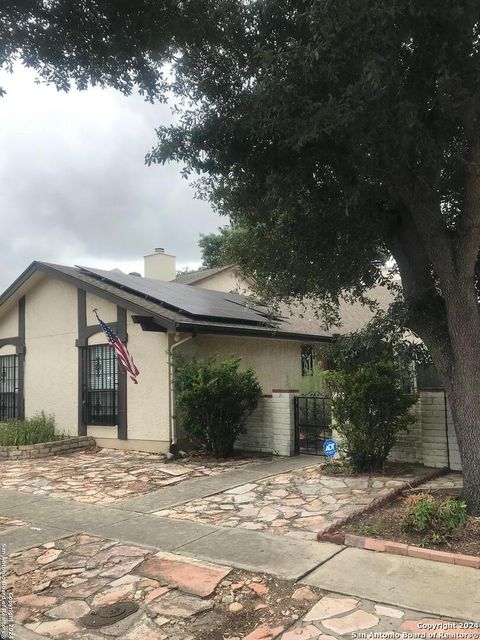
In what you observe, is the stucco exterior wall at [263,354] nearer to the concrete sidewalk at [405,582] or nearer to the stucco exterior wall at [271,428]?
the stucco exterior wall at [271,428]

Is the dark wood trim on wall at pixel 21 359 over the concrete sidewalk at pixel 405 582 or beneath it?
over

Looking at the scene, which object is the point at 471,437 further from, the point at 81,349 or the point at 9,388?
the point at 9,388

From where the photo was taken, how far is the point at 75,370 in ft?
43.1

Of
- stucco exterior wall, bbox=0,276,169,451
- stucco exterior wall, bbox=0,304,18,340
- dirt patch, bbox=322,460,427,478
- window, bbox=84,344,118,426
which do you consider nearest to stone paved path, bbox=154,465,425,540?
dirt patch, bbox=322,460,427,478

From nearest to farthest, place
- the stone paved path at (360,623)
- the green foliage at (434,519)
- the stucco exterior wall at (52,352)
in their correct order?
the stone paved path at (360,623) < the green foliage at (434,519) < the stucco exterior wall at (52,352)

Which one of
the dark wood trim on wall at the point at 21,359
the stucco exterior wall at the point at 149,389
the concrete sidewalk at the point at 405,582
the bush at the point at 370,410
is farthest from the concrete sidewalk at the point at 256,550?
the dark wood trim on wall at the point at 21,359

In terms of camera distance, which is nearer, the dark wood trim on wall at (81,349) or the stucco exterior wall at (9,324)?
the dark wood trim on wall at (81,349)

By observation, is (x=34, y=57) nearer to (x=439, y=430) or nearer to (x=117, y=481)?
(x=117, y=481)

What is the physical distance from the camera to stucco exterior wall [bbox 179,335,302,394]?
12055 millimetres

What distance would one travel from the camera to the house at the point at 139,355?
34.3 ft

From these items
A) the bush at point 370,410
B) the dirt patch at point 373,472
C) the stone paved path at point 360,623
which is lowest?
the stone paved path at point 360,623

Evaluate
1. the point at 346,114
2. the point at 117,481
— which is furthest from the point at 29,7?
the point at 117,481

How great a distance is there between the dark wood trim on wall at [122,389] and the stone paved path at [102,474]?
52 cm

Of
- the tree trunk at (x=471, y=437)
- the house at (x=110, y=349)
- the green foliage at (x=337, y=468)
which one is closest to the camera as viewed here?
the tree trunk at (x=471, y=437)
